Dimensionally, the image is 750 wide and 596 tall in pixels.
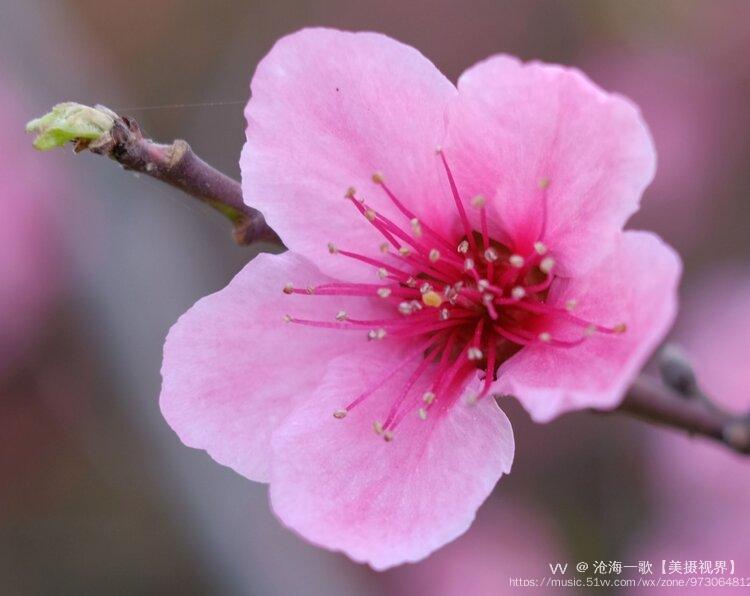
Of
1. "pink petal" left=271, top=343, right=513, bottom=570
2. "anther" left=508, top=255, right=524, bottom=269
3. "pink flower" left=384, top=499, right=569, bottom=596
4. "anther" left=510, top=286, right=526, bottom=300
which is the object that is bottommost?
"pink flower" left=384, top=499, right=569, bottom=596

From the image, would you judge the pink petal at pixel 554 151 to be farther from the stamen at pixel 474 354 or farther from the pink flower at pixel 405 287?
the stamen at pixel 474 354

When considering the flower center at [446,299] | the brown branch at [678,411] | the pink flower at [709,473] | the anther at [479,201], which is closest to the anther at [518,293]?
the flower center at [446,299]

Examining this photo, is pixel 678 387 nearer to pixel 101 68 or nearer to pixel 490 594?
pixel 490 594

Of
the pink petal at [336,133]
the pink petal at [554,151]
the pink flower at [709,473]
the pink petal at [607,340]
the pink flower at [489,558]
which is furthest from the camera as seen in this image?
the pink flower at [489,558]

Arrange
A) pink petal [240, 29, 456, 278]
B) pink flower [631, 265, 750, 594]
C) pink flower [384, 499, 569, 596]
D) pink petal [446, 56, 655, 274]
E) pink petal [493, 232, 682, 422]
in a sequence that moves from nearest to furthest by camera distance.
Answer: pink petal [493, 232, 682, 422] < pink petal [446, 56, 655, 274] < pink petal [240, 29, 456, 278] < pink flower [631, 265, 750, 594] < pink flower [384, 499, 569, 596]

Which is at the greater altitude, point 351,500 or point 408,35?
point 351,500

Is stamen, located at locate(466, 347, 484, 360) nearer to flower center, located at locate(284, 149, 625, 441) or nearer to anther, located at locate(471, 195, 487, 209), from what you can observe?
flower center, located at locate(284, 149, 625, 441)

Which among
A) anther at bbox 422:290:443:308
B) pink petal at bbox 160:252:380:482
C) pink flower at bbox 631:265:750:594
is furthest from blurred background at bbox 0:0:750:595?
anther at bbox 422:290:443:308

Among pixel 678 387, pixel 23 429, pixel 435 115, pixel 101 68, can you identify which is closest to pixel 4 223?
pixel 101 68
